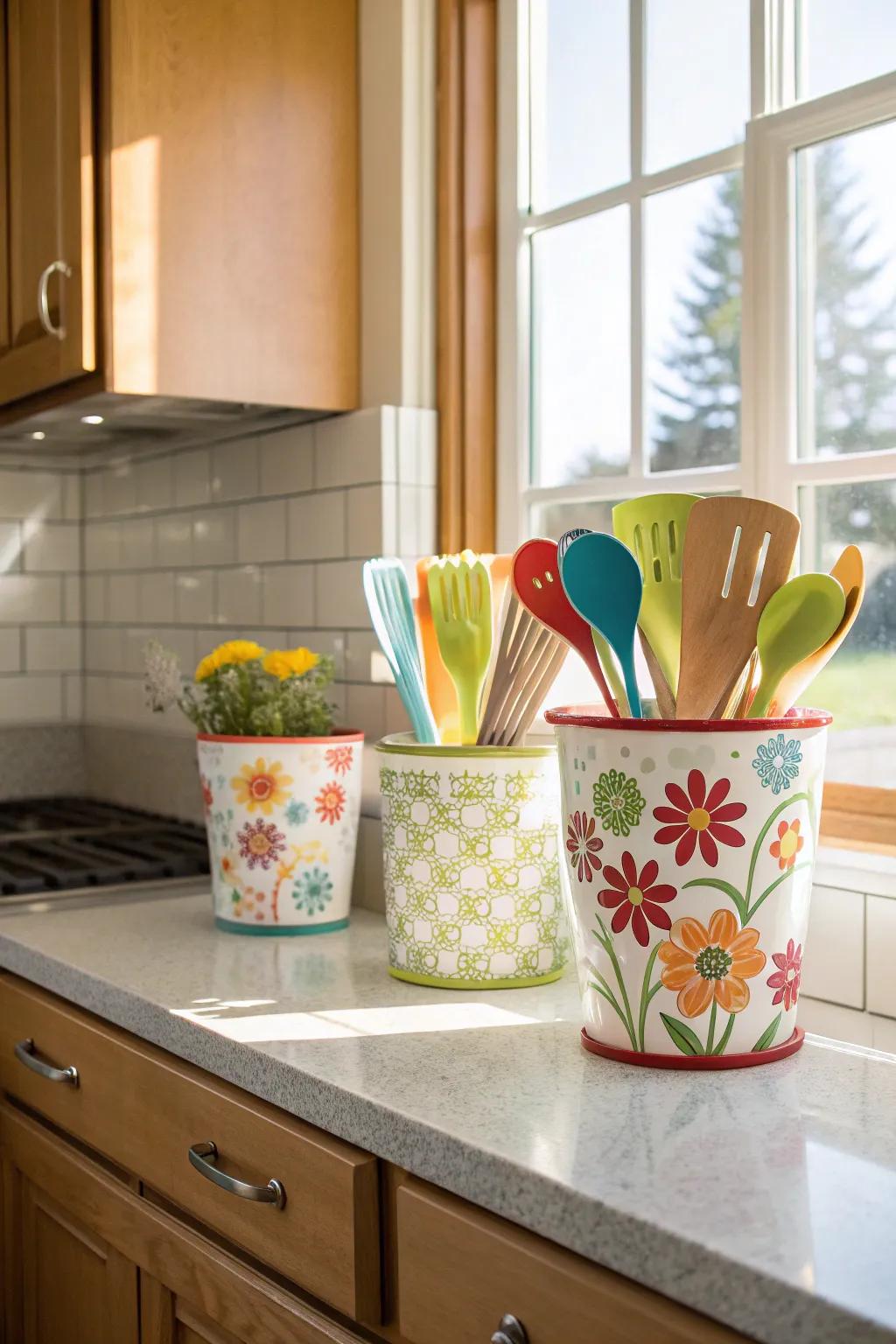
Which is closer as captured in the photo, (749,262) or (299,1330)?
(299,1330)

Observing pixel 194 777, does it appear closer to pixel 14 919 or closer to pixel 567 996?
pixel 14 919

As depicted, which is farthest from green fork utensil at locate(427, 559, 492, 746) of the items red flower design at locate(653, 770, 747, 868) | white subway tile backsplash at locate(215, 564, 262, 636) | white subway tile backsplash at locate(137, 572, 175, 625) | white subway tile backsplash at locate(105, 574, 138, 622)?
white subway tile backsplash at locate(105, 574, 138, 622)

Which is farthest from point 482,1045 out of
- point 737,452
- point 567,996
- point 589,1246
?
point 737,452

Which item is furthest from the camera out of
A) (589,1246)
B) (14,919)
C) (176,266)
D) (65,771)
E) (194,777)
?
(65,771)

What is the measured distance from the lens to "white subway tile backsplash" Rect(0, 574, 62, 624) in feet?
8.57

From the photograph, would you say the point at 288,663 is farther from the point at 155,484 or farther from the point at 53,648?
the point at 53,648

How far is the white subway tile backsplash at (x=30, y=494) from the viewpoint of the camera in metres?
2.61

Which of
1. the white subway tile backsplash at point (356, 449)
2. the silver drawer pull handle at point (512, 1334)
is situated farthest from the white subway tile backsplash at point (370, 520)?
the silver drawer pull handle at point (512, 1334)

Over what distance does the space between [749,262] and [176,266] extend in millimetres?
731

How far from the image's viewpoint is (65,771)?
2.67 meters

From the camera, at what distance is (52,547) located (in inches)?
104

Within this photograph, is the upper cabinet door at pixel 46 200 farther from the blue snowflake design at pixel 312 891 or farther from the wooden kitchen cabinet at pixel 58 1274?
the wooden kitchen cabinet at pixel 58 1274

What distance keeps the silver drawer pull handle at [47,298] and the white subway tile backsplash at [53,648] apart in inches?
35.4

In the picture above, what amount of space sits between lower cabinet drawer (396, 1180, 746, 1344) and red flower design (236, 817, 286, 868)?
2.09 feet
